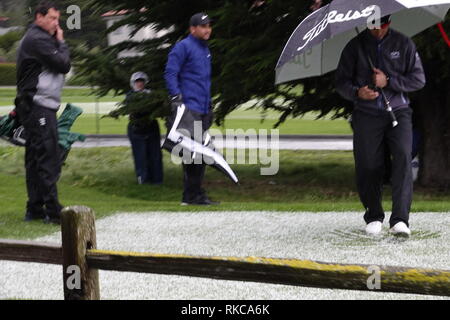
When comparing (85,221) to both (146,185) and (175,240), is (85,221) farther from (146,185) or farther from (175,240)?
(146,185)

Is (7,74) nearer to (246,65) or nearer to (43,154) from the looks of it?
(246,65)

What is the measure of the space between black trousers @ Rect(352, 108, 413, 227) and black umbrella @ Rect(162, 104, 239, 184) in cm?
306

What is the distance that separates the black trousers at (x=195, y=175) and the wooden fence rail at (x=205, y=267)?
6014 millimetres

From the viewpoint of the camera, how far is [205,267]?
17.0ft

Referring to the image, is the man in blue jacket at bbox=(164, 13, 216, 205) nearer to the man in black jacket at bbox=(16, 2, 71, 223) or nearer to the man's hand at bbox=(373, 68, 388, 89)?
the man in black jacket at bbox=(16, 2, 71, 223)

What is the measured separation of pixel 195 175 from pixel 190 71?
1.12m

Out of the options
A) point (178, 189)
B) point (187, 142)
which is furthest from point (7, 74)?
point (187, 142)

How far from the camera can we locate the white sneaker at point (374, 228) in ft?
29.0

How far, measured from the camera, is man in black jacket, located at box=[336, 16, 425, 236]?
28.2 feet

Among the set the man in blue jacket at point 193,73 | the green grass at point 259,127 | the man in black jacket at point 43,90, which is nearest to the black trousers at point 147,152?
the man in blue jacket at point 193,73

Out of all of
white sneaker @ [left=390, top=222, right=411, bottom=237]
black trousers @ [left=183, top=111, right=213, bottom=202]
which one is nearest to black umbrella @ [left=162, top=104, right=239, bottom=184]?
black trousers @ [left=183, top=111, right=213, bottom=202]

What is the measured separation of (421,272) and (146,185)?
1141cm

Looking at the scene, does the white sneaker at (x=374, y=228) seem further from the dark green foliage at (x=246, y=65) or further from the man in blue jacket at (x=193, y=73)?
the dark green foliage at (x=246, y=65)

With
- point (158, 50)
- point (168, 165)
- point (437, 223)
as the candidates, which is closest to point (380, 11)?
point (437, 223)
